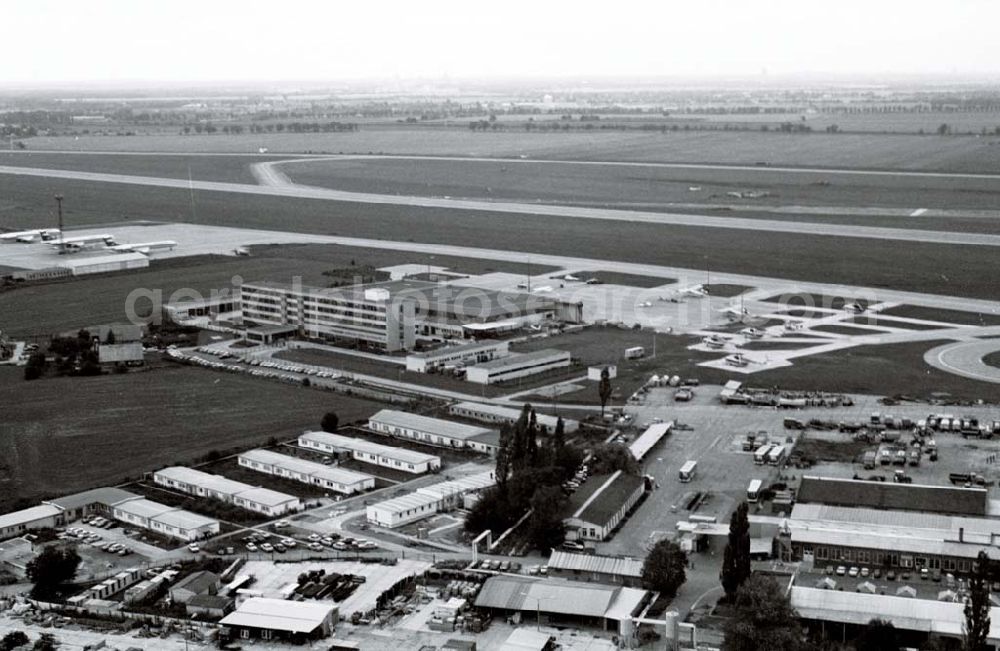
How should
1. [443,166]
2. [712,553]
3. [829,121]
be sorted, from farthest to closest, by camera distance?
[829,121]
[443,166]
[712,553]

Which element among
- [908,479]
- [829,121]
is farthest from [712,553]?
[829,121]

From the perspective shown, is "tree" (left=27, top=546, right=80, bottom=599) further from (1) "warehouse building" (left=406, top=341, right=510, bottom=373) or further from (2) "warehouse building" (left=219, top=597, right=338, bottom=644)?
(1) "warehouse building" (left=406, top=341, right=510, bottom=373)

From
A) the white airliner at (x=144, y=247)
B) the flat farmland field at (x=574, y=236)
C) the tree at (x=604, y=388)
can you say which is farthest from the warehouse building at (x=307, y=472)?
the white airliner at (x=144, y=247)

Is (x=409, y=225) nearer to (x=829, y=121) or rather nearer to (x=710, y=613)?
(x=710, y=613)

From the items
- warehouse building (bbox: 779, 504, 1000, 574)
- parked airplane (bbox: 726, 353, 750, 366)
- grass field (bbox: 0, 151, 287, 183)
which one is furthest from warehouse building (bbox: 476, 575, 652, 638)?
grass field (bbox: 0, 151, 287, 183)

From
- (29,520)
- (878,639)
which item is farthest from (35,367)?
(878,639)
